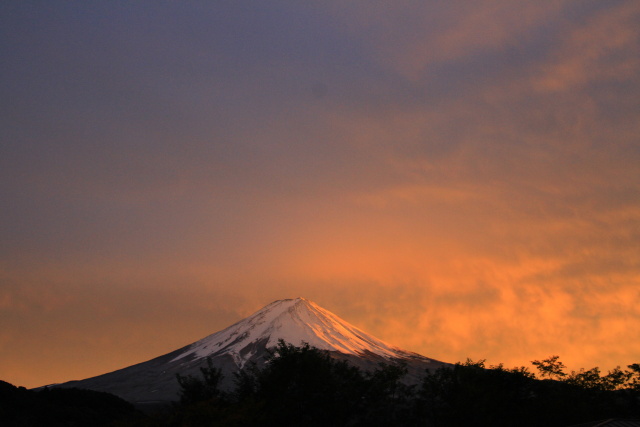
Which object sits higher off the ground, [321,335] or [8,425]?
[321,335]

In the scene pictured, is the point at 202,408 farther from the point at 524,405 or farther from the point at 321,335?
the point at 321,335

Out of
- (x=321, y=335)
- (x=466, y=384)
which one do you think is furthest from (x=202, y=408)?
(x=321, y=335)

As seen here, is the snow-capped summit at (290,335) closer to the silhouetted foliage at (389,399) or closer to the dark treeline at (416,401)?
the silhouetted foliage at (389,399)

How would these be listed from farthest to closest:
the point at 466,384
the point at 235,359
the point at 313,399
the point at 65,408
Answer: the point at 235,359
the point at 65,408
the point at 466,384
the point at 313,399

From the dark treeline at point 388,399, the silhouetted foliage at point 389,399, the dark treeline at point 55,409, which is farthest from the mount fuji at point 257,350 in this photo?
the dark treeline at point 388,399

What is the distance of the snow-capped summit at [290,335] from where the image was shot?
537 feet

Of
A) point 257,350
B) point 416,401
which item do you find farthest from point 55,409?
point 257,350

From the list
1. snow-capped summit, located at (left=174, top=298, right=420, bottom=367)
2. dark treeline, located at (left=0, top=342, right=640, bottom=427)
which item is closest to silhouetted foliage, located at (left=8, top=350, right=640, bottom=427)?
dark treeline, located at (left=0, top=342, right=640, bottom=427)

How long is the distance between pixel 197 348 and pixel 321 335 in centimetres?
3393

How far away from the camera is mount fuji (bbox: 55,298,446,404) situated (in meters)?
146

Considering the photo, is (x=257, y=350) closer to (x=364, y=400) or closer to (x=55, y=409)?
(x=55, y=409)

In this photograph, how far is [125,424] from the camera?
141ft

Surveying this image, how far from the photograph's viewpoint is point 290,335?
169 m

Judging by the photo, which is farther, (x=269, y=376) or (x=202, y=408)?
(x=269, y=376)
